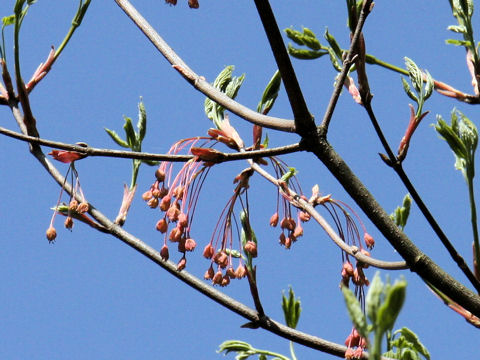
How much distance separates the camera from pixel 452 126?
6.18ft

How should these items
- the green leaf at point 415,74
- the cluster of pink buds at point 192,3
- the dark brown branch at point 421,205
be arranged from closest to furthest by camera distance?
the dark brown branch at point 421,205
the cluster of pink buds at point 192,3
the green leaf at point 415,74

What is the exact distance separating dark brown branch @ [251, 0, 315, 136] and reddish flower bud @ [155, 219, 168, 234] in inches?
26.0

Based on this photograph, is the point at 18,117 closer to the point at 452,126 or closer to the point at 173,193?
the point at 173,193

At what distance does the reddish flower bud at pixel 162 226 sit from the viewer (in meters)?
2.18

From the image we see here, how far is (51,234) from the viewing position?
2.42 metres

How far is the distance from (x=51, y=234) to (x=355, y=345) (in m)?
0.93

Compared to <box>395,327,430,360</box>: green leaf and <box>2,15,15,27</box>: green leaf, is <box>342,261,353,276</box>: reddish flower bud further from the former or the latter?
<box>2,15,15,27</box>: green leaf

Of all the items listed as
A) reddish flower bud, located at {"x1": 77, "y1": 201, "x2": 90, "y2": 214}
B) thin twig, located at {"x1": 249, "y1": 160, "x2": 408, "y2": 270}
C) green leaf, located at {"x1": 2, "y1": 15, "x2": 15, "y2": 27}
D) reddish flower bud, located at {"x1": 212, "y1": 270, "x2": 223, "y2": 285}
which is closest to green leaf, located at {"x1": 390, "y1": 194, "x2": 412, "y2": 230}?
thin twig, located at {"x1": 249, "y1": 160, "x2": 408, "y2": 270}

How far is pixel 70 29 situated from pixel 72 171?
420 mm

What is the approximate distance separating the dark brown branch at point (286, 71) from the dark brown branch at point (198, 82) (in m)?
0.03

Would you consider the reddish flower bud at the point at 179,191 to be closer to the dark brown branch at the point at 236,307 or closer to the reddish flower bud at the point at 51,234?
the dark brown branch at the point at 236,307

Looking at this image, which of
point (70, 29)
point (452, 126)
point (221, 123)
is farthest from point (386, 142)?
point (70, 29)

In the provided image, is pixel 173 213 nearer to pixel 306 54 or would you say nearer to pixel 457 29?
pixel 306 54

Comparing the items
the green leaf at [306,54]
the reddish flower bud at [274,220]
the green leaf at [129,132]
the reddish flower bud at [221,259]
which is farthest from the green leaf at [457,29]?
the green leaf at [129,132]
